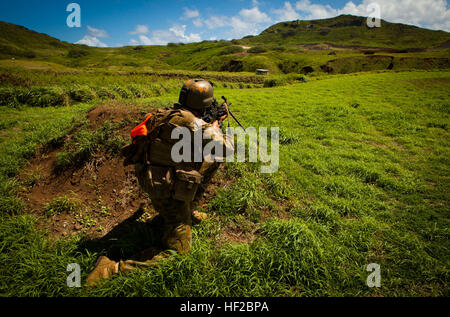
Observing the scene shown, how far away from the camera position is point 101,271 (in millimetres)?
2518

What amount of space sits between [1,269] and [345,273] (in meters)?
4.67

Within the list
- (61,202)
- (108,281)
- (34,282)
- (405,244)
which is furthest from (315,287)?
(61,202)

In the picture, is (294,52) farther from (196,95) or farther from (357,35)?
(196,95)

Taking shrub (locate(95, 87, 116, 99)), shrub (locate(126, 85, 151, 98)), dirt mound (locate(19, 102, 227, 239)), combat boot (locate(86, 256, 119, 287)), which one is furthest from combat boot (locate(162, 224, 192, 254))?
shrub (locate(126, 85, 151, 98))

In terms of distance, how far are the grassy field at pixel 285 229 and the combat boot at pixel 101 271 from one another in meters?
0.12

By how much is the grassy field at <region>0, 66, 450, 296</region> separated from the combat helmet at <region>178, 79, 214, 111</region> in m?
2.06

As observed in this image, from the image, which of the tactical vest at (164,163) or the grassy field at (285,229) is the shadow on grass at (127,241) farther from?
the tactical vest at (164,163)

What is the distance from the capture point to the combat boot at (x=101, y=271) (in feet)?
7.97

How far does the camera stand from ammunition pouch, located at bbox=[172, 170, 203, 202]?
99.0 inches

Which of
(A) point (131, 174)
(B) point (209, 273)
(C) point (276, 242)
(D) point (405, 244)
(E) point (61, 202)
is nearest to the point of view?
(B) point (209, 273)

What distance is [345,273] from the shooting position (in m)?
2.76

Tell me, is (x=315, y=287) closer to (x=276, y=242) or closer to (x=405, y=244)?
(x=276, y=242)

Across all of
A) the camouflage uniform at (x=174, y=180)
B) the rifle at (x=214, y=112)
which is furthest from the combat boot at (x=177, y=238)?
the rifle at (x=214, y=112)
